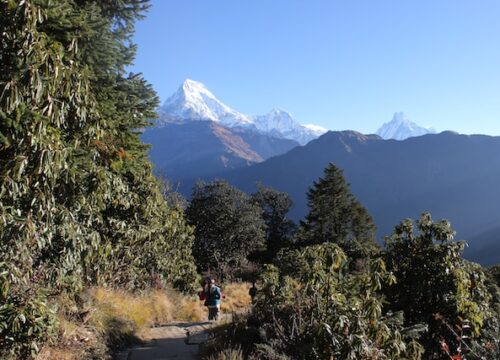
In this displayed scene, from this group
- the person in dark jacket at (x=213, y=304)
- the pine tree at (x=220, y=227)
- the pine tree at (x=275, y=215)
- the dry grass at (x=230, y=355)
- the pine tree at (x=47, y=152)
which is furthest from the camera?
the pine tree at (x=275, y=215)

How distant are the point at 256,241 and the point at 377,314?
32.8 meters

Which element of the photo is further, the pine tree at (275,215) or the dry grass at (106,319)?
the pine tree at (275,215)

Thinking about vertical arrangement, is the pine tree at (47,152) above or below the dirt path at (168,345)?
above

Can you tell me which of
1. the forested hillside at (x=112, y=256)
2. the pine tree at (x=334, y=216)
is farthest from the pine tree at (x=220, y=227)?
the forested hillside at (x=112, y=256)

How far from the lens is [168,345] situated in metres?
8.78

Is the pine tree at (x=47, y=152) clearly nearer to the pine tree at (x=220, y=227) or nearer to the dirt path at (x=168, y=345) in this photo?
the dirt path at (x=168, y=345)

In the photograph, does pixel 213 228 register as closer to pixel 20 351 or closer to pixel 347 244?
pixel 347 244

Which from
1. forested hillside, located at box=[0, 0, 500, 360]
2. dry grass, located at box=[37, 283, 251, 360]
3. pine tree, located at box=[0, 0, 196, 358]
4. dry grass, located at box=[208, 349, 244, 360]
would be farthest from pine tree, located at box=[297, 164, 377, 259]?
pine tree, located at box=[0, 0, 196, 358]

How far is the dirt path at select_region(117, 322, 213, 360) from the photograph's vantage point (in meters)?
7.91

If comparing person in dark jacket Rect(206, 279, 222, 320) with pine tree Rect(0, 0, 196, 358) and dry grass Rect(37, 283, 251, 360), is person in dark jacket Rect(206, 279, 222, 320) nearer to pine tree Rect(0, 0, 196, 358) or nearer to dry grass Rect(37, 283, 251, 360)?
dry grass Rect(37, 283, 251, 360)

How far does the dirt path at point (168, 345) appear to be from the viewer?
7.91 m

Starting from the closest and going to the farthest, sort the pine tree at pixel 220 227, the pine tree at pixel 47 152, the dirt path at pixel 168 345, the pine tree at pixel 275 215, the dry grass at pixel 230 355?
the pine tree at pixel 47 152, the dry grass at pixel 230 355, the dirt path at pixel 168 345, the pine tree at pixel 220 227, the pine tree at pixel 275 215

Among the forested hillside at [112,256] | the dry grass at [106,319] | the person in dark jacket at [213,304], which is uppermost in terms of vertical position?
the forested hillside at [112,256]

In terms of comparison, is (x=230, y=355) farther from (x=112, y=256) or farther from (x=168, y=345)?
(x=112, y=256)
